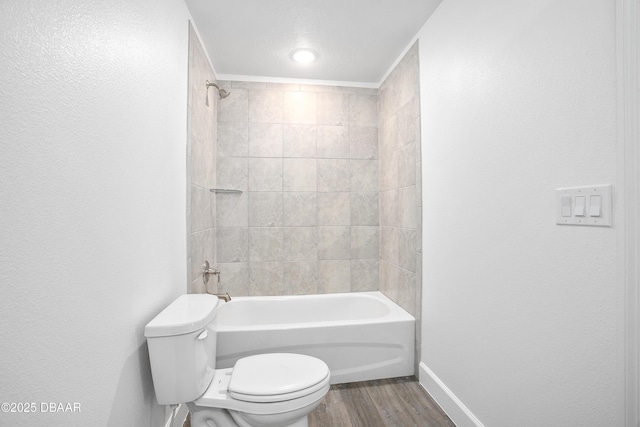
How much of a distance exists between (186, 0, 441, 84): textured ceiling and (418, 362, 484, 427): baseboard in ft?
7.49

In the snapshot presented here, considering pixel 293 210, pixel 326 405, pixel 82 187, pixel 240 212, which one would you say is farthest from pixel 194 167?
pixel 326 405

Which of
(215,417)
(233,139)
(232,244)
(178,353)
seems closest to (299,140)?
(233,139)

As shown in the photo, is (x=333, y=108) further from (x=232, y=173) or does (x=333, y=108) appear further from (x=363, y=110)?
(x=232, y=173)

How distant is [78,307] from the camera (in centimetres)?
85

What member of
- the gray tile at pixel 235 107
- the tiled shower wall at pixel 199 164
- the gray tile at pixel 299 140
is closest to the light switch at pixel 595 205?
the tiled shower wall at pixel 199 164

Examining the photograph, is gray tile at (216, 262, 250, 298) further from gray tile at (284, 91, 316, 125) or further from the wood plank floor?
gray tile at (284, 91, 316, 125)

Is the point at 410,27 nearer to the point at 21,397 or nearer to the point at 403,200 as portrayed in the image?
the point at 403,200

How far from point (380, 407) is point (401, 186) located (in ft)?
5.00

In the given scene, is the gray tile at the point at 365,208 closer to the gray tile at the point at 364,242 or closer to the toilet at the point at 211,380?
the gray tile at the point at 364,242

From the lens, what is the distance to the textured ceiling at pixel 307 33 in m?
1.88

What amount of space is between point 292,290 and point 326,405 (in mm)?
1092

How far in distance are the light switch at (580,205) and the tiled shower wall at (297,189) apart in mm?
1992

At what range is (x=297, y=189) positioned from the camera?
286 centimetres

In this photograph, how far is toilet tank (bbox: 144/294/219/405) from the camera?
120 centimetres
